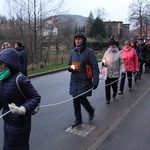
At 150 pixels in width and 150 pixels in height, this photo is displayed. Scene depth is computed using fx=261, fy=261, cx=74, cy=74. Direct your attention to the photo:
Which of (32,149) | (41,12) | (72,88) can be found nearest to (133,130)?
(72,88)

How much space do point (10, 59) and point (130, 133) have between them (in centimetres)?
309

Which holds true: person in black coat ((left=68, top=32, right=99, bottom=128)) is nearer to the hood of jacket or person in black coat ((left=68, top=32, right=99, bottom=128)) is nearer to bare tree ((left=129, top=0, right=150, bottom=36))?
the hood of jacket

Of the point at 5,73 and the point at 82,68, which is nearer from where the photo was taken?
the point at 5,73

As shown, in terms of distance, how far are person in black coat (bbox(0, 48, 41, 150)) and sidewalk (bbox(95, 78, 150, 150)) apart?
1.73 metres

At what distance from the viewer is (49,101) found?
770cm

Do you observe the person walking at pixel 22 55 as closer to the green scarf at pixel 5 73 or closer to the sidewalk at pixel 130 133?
the sidewalk at pixel 130 133

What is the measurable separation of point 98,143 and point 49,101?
11.4 ft

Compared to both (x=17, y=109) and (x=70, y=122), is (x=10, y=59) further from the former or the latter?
(x=70, y=122)

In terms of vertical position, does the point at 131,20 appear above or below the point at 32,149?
above

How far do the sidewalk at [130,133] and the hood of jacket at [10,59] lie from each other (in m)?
2.17

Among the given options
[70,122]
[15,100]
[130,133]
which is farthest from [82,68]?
[15,100]

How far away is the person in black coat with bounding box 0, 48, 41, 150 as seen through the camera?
2.76 m

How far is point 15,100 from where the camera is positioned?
9.45ft

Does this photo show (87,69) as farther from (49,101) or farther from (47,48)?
(47,48)
